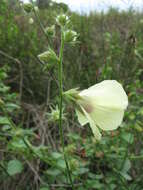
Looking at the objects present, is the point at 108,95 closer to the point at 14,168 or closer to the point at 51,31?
the point at 51,31

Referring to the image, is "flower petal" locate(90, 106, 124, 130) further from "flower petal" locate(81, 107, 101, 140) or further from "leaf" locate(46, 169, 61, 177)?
"leaf" locate(46, 169, 61, 177)

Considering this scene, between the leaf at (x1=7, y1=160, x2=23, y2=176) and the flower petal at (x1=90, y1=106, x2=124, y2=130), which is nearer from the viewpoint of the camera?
the flower petal at (x1=90, y1=106, x2=124, y2=130)

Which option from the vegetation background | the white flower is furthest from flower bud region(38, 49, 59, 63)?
the vegetation background

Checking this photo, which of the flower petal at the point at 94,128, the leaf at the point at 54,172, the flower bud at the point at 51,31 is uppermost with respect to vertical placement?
the flower bud at the point at 51,31

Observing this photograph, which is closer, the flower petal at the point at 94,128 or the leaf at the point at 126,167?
the flower petal at the point at 94,128

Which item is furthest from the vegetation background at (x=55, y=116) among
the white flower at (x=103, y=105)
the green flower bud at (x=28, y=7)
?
the white flower at (x=103, y=105)

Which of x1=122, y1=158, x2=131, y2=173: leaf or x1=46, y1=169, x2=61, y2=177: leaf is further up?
x1=122, y1=158, x2=131, y2=173: leaf

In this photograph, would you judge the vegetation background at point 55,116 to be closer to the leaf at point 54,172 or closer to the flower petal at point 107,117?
the leaf at point 54,172
